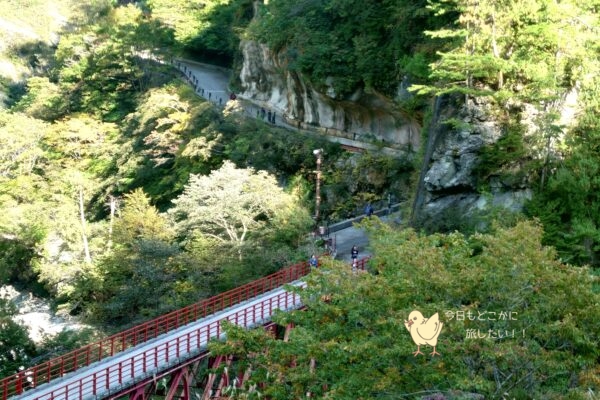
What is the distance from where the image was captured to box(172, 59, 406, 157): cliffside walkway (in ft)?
117

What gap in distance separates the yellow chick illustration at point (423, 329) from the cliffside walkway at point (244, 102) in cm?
2195

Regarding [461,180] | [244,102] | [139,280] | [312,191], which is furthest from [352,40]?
[139,280]

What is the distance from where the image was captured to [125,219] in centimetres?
3019

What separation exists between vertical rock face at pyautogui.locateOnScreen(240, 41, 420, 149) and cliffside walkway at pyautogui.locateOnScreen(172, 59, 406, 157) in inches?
7.4

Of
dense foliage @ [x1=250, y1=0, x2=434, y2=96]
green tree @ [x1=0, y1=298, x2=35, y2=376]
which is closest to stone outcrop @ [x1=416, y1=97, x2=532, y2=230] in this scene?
dense foliage @ [x1=250, y1=0, x2=434, y2=96]

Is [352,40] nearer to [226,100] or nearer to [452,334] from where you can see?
[226,100]

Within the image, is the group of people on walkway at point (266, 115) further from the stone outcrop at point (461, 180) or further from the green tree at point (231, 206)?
the stone outcrop at point (461, 180)

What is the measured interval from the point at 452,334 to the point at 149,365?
27.7ft

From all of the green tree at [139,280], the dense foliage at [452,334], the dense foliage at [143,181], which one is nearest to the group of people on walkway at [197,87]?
the dense foliage at [143,181]

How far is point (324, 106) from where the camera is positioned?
37.2m

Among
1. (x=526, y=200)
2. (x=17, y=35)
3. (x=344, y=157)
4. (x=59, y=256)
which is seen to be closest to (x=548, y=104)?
(x=526, y=200)

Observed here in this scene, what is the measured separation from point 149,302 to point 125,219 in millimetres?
6098

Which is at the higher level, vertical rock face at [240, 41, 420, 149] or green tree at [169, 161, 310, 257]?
vertical rock face at [240, 41, 420, 149]

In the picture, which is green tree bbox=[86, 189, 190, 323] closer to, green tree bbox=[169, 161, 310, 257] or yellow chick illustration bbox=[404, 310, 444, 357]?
green tree bbox=[169, 161, 310, 257]
